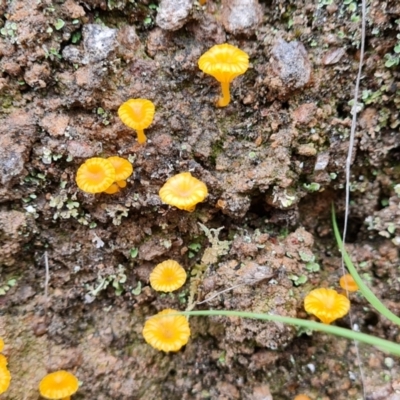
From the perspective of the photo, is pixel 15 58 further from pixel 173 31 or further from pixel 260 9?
pixel 260 9

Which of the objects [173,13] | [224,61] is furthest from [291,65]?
[173,13]

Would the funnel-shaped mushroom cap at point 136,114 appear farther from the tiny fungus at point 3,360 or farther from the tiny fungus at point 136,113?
the tiny fungus at point 3,360

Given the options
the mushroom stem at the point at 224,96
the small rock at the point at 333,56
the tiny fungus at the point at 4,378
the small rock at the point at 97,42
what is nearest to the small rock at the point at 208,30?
the mushroom stem at the point at 224,96

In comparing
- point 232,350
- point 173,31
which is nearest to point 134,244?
point 232,350

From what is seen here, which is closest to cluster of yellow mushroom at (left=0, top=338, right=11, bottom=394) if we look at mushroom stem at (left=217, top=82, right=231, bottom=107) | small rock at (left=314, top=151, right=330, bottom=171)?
mushroom stem at (left=217, top=82, right=231, bottom=107)

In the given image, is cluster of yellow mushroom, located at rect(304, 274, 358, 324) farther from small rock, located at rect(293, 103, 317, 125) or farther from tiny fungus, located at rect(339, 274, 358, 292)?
small rock, located at rect(293, 103, 317, 125)

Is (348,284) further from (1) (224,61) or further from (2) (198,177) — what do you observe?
(1) (224,61)
